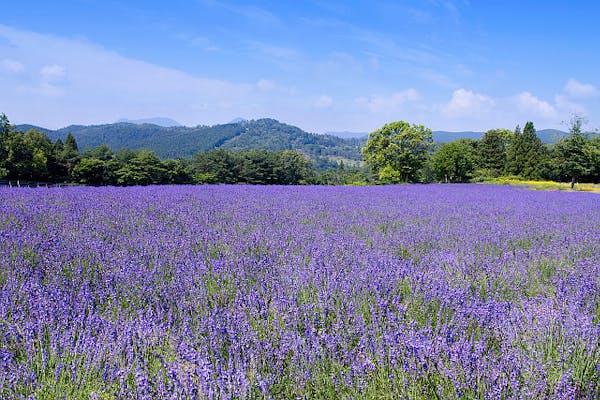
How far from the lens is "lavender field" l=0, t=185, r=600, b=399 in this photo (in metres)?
1.68

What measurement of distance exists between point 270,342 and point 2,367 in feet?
3.93

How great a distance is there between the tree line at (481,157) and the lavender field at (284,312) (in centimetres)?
2621

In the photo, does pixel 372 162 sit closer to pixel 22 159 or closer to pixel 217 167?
pixel 217 167

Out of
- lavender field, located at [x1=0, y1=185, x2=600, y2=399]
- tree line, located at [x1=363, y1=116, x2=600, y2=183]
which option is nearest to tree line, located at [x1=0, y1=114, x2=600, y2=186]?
tree line, located at [x1=363, y1=116, x2=600, y2=183]

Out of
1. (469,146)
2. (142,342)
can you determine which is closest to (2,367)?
(142,342)

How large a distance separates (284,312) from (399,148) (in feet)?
110

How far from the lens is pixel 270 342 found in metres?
2.00

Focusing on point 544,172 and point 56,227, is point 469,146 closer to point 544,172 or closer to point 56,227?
point 544,172

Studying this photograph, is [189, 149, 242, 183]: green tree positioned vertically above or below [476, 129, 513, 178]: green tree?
below

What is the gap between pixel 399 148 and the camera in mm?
34281

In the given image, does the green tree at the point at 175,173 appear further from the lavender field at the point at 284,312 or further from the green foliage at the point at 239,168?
the lavender field at the point at 284,312

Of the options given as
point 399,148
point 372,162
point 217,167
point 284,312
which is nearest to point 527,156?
point 399,148

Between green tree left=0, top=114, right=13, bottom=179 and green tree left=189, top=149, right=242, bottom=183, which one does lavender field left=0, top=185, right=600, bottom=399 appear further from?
green tree left=189, top=149, right=242, bottom=183

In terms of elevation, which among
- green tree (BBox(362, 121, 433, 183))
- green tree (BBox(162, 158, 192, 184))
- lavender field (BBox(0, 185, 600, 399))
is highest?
green tree (BBox(362, 121, 433, 183))
